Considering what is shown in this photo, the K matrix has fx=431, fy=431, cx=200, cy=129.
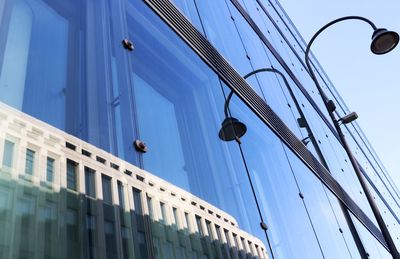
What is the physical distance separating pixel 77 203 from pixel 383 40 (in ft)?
21.0

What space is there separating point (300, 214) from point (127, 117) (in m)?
3.53

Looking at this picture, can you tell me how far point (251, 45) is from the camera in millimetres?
8859

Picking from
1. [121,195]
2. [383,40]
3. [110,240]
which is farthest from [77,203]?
[383,40]

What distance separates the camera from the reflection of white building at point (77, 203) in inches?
77.5

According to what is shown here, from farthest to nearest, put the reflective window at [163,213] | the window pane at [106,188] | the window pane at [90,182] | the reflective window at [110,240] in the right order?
the reflective window at [163,213]
the window pane at [106,188]
the window pane at [90,182]
the reflective window at [110,240]

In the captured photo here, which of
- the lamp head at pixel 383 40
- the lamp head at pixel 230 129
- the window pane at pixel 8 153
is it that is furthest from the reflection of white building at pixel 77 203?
the lamp head at pixel 383 40

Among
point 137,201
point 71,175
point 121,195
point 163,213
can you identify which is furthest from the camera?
point 163,213

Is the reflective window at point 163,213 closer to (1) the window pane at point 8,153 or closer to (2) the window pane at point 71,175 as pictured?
(2) the window pane at point 71,175

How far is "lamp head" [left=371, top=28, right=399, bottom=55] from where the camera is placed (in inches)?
279

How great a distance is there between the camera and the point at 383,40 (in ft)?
23.4

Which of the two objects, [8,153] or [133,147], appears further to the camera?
[133,147]

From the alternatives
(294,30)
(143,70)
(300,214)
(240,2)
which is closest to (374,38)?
(300,214)

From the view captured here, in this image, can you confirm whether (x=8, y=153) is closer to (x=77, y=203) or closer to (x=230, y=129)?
(x=77, y=203)

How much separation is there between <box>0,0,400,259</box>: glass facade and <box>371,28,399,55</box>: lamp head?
245 centimetres
